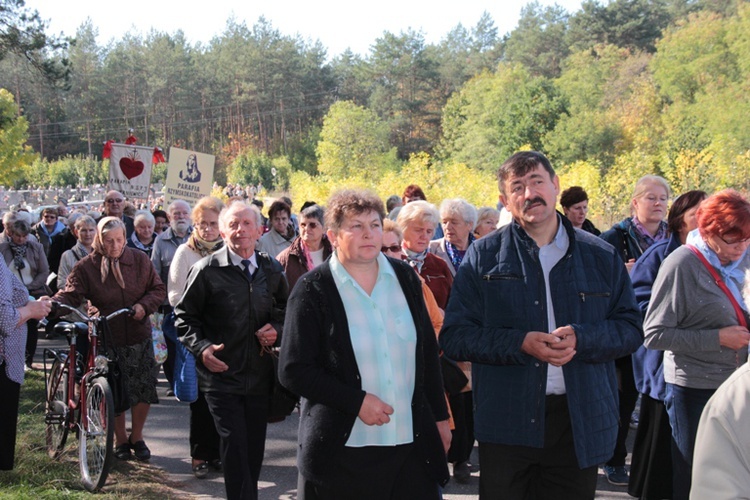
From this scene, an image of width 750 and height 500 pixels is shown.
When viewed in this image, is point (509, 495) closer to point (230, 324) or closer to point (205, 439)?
point (230, 324)

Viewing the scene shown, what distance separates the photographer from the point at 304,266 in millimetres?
7438

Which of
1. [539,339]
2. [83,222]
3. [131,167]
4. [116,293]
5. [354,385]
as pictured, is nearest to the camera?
[539,339]

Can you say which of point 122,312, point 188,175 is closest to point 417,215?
point 122,312

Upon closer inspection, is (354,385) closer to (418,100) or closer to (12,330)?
(12,330)

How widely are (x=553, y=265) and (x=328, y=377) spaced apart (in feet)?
3.51

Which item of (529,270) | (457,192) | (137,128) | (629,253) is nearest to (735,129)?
(457,192)

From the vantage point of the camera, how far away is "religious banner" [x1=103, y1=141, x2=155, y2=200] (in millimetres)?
14008

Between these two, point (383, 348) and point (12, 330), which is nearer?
point (383, 348)

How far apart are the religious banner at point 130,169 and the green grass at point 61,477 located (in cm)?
740

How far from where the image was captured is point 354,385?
3375mm

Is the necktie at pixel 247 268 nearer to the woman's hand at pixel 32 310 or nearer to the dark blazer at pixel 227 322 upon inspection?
the dark blazer at pixel 227 322

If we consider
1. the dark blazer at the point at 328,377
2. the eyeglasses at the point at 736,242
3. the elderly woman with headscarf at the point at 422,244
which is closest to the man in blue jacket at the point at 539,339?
the dark blazer at the point at 328,377

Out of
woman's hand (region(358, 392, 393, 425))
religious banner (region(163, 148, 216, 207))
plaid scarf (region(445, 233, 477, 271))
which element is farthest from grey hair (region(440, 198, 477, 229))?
religious banner (region(163, 148, 216, 207))

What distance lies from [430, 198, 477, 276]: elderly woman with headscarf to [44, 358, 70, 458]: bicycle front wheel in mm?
3177
